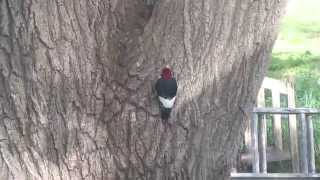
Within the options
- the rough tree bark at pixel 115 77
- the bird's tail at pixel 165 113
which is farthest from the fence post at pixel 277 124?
the bird's tail at pixel 165 113

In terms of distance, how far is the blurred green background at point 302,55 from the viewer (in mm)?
7433

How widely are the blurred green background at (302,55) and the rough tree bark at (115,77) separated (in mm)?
4218

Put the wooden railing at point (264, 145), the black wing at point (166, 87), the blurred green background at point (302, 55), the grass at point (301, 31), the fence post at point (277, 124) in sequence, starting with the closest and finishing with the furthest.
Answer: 1. the black wing at point (166, 87)
2. the wooden railing at point (264, 145)
3. the fence post at point (277, 124)
4. the blurred green background at point (302, 55)
5. the grass at point (301, 31)

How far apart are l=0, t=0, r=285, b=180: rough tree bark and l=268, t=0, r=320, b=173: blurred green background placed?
4.22 m

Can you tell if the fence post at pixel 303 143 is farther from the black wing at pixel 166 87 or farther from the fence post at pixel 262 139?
the black wing at pixel 166 87

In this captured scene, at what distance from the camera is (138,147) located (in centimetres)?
232

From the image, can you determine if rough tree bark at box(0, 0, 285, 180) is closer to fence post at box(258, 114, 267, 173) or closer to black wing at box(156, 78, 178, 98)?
black wing at box(156, 78, 178, 98)

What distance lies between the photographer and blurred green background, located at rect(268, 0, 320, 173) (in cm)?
743

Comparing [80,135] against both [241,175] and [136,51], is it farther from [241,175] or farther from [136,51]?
[241,175]

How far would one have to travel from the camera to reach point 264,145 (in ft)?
19.3

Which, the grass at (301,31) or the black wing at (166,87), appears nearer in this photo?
the black wing at (166,87)

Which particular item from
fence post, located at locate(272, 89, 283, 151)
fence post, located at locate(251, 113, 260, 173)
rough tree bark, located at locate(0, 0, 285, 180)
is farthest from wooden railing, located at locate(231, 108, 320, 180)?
rough tree bark, located at locate(0, 0, 285, 180)

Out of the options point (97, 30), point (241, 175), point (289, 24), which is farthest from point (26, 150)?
point (289, 24)

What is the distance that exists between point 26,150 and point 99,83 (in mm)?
331
